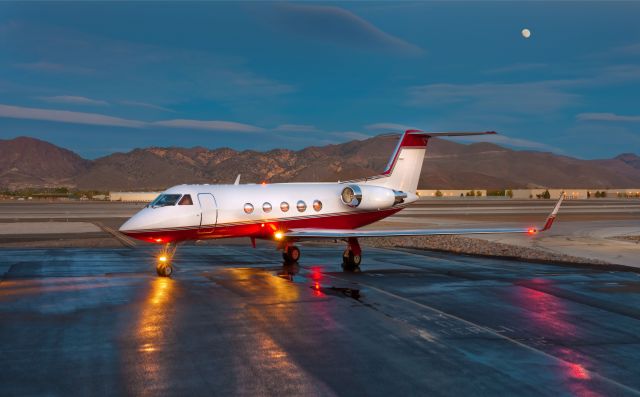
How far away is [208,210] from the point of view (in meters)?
20.8

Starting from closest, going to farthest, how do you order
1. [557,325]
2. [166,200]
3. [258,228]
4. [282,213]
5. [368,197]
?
1. [557,325]
2. [166,200]
3. [258,228]
4. [282,213]
5. [368,197]

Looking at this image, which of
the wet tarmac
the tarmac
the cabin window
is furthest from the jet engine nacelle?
the cabin window

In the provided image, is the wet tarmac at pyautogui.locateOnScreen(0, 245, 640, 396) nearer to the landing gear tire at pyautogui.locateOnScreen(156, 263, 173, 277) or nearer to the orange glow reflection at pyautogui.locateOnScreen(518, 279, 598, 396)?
the orange glow reflection at pyautogui.locateOnScreen(518, 279, 598, 396)

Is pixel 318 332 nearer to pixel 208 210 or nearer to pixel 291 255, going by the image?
pixel 208 210

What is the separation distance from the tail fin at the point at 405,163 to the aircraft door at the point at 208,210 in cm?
769


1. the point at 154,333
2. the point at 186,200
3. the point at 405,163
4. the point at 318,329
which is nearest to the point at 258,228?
the point at 186,200

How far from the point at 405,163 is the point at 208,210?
948 cm

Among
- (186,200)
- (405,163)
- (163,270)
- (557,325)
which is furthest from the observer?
(405,163)

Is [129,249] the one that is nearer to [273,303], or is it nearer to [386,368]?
[273,303]

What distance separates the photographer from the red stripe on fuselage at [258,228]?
1988 cm

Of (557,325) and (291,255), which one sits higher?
(291,255)

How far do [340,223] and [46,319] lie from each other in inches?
508

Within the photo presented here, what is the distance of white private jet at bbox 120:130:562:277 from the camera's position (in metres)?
20.0

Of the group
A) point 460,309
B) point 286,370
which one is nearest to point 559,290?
point 460,309
